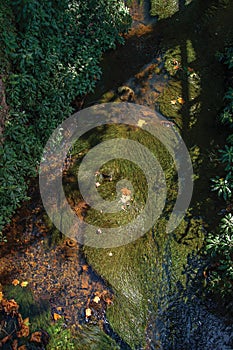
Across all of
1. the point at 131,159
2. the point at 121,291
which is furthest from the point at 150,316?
the point at 131,159

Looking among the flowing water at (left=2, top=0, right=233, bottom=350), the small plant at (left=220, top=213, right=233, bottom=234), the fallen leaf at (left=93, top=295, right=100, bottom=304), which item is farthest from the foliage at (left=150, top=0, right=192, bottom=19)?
the fallen leaf at (left=93, top=295, right=100, bottom=304)

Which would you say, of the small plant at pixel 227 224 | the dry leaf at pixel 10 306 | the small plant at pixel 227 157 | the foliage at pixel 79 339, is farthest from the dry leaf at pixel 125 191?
the dry leaf at pixel 10 306

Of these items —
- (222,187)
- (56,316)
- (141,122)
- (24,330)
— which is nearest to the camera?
(24,330)

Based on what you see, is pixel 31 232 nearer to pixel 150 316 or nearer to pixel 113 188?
pixel 113 188

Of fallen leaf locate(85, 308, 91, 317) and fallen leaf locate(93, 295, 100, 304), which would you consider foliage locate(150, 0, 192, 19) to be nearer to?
fallen leaf locate(93, 295, 100, 304)

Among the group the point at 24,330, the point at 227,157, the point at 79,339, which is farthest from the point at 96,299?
the point at 227,157

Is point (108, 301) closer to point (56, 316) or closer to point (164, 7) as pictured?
point (56, 316)
